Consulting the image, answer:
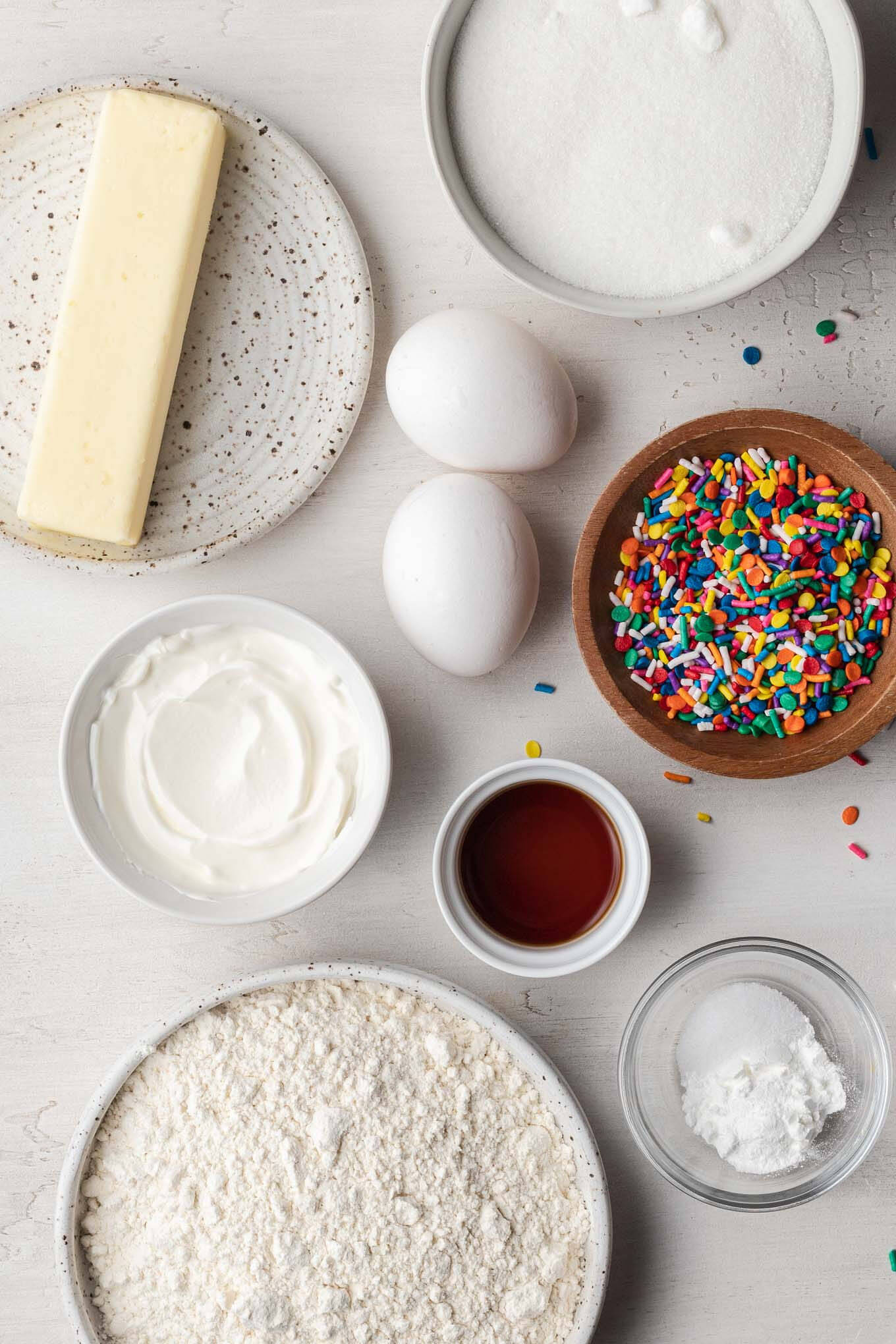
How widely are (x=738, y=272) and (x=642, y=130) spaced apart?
17 centimetres

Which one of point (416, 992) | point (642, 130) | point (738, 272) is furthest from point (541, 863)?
point (642, 130)

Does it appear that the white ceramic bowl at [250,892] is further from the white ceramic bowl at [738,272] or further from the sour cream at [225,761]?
the white ceramic bowl at [738,272]

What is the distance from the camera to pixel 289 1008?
1.08 meters

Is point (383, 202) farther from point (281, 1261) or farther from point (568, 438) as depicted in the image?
point (281, 1261)

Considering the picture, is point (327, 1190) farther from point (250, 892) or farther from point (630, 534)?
point (630, 534)

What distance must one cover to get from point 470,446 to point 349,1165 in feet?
2.56

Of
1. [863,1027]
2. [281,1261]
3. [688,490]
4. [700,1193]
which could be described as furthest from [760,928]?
[281,1261]

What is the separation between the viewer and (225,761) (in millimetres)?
1091

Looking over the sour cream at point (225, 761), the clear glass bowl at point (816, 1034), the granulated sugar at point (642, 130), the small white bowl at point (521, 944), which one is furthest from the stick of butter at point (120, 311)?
the clear glass bowl at point (816, 1034)

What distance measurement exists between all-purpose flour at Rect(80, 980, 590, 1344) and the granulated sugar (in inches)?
34.0

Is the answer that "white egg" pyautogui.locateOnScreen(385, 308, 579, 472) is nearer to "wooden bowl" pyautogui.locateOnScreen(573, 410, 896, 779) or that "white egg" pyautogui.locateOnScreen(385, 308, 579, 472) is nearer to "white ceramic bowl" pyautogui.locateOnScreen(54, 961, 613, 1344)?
"wooden bowl" pyautogui.locateOnScreen(573, 410, 896, 779)

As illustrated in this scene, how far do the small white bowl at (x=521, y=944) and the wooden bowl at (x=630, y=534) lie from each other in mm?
101

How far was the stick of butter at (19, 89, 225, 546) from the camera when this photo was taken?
1021 mm

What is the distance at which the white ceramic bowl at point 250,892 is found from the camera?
104 cm
